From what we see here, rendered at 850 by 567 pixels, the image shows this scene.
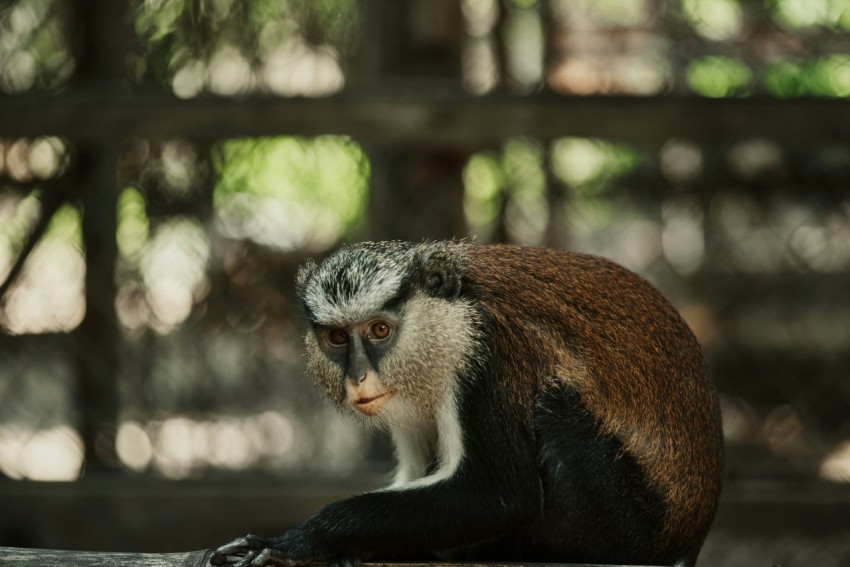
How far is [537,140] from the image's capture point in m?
6.13

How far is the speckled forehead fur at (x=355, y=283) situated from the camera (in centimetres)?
420

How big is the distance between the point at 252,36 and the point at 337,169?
87 cm

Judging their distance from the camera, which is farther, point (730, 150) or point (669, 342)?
point (730, 150)

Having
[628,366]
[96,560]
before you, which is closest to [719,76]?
[628,366]

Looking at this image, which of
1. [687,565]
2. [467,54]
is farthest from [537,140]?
[687,565]

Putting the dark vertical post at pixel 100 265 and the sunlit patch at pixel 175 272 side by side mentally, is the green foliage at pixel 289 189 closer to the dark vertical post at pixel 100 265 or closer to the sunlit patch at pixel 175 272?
the sunlit patch at pixel 175 272

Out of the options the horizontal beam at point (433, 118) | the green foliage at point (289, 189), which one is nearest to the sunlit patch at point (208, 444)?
the green foliage at point (289, 189)

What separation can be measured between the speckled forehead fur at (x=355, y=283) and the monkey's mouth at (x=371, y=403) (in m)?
0.29

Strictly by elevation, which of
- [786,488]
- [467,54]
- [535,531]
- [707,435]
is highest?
[467,54]

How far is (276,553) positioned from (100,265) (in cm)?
315

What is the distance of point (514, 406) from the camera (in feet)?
13.5

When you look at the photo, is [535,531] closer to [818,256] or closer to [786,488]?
[786,488]

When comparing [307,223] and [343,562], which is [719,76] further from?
[343,562]

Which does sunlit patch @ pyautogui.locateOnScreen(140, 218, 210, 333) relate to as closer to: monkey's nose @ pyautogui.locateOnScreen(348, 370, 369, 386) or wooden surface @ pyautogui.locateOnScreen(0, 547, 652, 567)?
monkey's nose @ pyautogui.locateOnScreen(348, 370, 369, 386)
